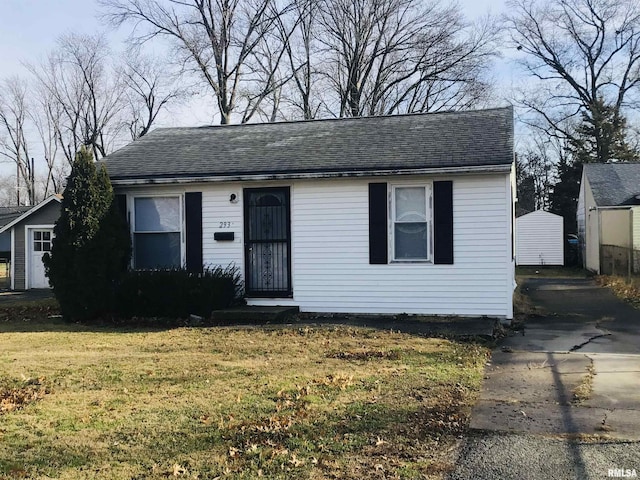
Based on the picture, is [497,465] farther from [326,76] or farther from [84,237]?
[326,76]

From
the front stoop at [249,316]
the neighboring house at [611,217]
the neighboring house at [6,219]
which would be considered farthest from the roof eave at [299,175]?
the neighboring house at [6,219]

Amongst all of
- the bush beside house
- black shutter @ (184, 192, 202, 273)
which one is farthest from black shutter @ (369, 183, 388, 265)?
black shutter @ (184, 192, 202, 273)

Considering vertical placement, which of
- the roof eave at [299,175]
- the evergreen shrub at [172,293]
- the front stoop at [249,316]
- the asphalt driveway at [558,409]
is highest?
the roof eave at [299,175]

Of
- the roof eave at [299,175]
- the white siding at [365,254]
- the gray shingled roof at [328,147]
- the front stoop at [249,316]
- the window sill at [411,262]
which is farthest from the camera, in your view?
the gray shingled roof at [328,147]

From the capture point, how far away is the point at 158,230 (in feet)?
40.2

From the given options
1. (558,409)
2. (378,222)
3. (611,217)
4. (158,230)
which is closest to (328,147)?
(378,222)

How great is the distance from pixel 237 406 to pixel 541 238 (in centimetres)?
2820

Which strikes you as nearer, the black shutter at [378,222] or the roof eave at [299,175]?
the roof eave at [299,175]

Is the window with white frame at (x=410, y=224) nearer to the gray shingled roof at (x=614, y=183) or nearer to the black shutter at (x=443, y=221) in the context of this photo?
the black shutter at (x=443, y=221)

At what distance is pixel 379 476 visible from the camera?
12.8 feet

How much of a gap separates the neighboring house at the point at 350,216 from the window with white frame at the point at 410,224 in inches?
0.7

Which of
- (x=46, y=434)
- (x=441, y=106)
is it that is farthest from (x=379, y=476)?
(x=441, y=106)

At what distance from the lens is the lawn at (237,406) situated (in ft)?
13.6

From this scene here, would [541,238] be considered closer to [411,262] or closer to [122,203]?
[411,262]
